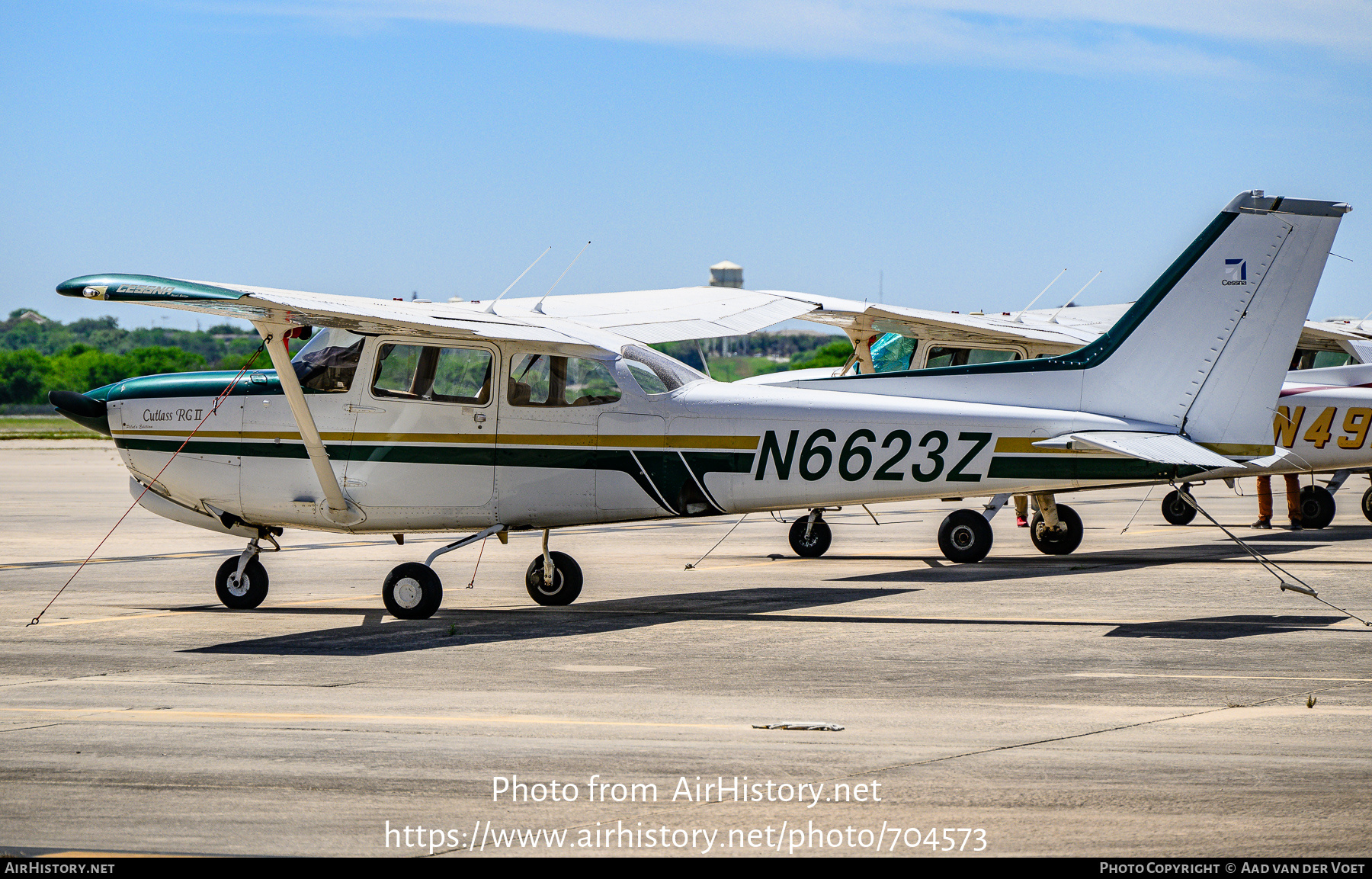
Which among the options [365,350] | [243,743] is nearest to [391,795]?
[243,743]

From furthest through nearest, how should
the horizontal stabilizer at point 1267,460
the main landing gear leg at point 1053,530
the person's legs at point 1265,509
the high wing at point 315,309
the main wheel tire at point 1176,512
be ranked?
the main wheel tire at point 1176,512
the person's legs at point 1265,509
the main landing gear leg at point 1053,530
the horizontal stabilizer at point 1267,460
the high wing at point 315,309

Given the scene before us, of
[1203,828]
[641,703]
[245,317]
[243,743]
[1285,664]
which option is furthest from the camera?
[245,317]

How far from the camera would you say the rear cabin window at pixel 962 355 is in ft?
56.6

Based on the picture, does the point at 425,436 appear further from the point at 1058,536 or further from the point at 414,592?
the point at 1058,536

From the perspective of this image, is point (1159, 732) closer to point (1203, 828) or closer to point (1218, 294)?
point (1203, 828)

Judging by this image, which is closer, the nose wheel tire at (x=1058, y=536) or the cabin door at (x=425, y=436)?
the cabin door at (x=425, y=436)

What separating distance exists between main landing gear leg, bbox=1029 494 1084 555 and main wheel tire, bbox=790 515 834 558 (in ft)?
8.19

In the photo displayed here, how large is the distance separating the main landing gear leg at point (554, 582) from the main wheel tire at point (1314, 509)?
13.1m

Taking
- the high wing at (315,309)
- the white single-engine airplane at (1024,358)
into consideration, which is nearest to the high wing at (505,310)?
the high wing at (315,309)

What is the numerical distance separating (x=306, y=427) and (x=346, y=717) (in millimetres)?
4212

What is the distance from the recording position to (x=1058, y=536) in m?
16.6

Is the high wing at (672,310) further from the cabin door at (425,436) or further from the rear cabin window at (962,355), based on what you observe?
the rear cabin window at (962,355)

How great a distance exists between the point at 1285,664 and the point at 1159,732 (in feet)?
7.92

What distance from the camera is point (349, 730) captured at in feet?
23.3
